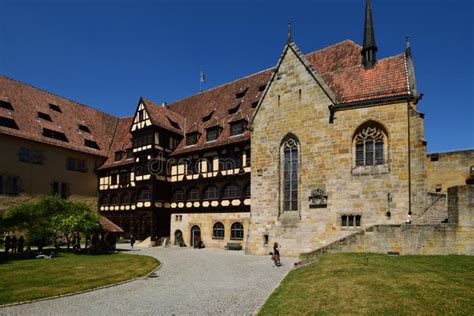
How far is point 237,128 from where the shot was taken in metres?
32.9

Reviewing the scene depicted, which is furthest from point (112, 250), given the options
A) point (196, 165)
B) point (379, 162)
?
point (379, 162)

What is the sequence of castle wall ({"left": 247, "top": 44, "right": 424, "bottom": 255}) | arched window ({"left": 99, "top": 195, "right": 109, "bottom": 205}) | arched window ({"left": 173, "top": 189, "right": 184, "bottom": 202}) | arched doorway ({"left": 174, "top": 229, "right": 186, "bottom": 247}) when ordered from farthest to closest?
arched window ({"left": 99, "top": 195, "right": 109, "bottom": 205}), arched window ({"left": 173, "top": 189, "right": 184, "bottom": 202}), arched doorway ({"left": 174, "top": 229, "right": 186, "bottom": 247}), castle wall ({"left": 247, "top": 44, "right": 424, "bottom": 255})

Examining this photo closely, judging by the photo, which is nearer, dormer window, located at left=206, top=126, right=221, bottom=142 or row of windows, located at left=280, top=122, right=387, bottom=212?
row of windows, located at left=280, top=122, right=387, bottom=212

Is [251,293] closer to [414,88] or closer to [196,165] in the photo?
[414,88]

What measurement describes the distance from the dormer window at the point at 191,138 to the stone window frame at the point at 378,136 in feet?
57.7

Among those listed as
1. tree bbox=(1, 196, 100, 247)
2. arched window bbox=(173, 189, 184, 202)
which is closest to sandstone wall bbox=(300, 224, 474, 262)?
tree bbox=(1, 196, 100, 247)

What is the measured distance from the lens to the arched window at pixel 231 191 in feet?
104

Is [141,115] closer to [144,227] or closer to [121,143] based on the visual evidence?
[121,143]

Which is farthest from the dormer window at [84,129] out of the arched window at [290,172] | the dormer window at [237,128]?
the arched window at [290,172]

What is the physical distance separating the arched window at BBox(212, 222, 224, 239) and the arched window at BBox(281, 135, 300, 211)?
875 cm

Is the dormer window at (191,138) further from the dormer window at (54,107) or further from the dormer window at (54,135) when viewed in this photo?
the dormer window at (54,107)

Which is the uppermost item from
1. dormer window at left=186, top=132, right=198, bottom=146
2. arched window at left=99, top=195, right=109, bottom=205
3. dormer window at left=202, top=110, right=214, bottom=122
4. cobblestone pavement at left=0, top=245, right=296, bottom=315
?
dormer window at left=202, top=110, right=214, bottom=122

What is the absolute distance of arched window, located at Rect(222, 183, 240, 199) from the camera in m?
31.8

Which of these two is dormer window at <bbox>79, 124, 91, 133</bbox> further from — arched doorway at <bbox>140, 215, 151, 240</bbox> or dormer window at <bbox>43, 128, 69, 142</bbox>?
arched doorway at <bbox>140, 215, 151, 240</bbox>
